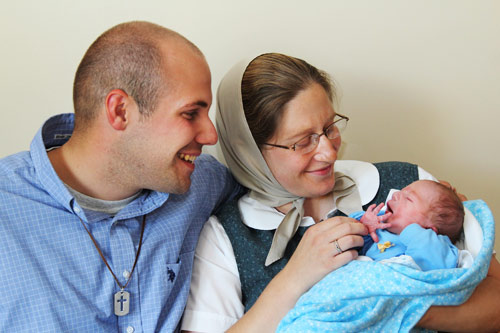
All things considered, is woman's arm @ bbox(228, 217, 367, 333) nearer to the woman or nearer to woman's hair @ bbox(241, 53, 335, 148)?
the woman

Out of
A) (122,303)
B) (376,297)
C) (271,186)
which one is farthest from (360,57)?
(122,303)

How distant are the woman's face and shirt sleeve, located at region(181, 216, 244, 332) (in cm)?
33

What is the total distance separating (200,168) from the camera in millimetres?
2055

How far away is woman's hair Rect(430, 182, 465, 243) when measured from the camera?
5.52 ft

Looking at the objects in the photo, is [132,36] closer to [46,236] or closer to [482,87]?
[46,236]

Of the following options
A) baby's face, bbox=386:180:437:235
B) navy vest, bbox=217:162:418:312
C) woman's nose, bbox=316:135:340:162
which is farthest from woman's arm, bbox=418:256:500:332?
woman's nose, bbox=316:135:340:162

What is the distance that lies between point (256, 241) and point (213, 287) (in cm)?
24

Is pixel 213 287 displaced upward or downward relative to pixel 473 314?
downward

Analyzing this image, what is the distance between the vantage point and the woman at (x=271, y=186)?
1.84 meters

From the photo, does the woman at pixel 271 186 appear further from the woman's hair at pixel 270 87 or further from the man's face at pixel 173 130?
the man's face at pixel 173 130

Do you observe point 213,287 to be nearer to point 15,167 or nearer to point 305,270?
point 305,270

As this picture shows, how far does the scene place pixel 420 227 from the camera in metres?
1.64

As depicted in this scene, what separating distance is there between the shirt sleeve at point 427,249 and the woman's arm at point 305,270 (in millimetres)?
150

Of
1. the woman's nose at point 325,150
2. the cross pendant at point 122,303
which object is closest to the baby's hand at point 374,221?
the woman's nose at point 325,150
